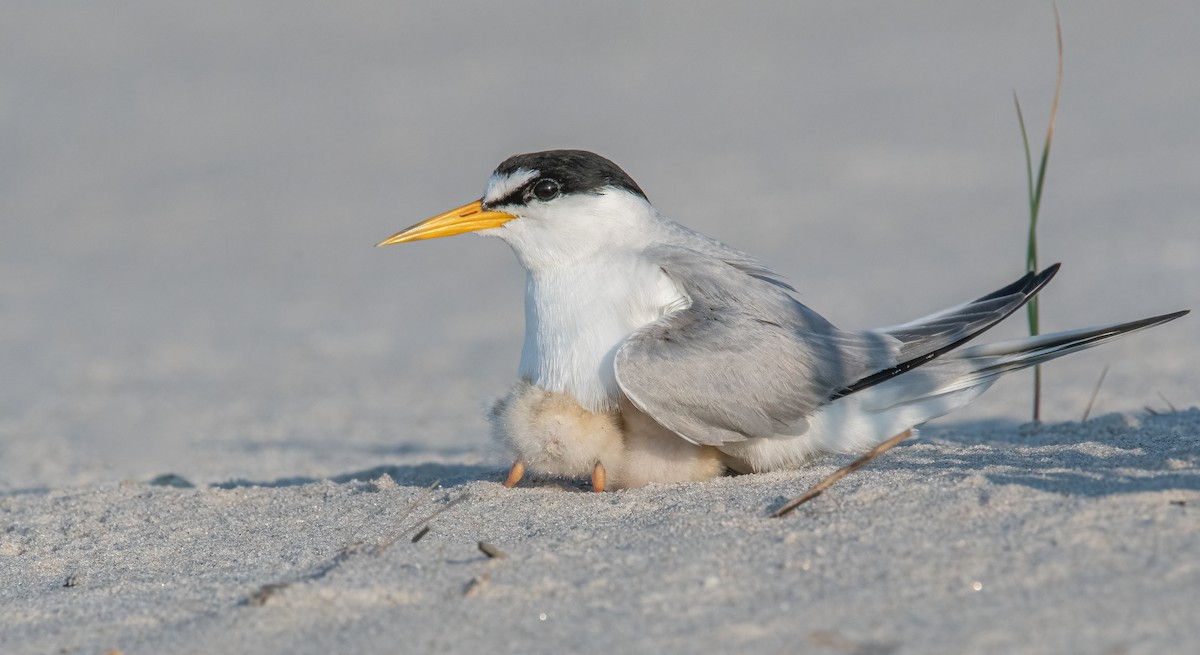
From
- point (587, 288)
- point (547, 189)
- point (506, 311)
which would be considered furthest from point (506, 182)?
point (506, 311)

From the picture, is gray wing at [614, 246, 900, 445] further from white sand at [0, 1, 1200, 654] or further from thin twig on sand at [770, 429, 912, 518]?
thin twig on sand at [770, 429, 912, 518]

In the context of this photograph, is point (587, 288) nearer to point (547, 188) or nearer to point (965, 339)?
point (547, 188)

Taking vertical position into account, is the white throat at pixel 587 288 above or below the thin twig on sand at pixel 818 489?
above

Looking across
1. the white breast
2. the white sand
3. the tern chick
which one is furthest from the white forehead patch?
the white sand

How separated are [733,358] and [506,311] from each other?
6.15 metres

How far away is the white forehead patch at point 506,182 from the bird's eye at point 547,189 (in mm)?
34

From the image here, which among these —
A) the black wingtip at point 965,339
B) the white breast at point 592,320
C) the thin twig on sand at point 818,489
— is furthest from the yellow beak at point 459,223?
the thin twig on sand at point 818,489

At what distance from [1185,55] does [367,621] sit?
14602 mm

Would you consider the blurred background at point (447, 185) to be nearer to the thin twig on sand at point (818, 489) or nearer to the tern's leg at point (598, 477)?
the tern's leg at point (598, 477)

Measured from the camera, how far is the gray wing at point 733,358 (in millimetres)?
3979

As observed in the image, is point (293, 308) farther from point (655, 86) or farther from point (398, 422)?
point (655, 86)

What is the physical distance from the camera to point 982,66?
1558 cm

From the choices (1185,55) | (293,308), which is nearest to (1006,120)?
(1185,55)

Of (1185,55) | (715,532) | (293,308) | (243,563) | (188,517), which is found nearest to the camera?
(715,532)
